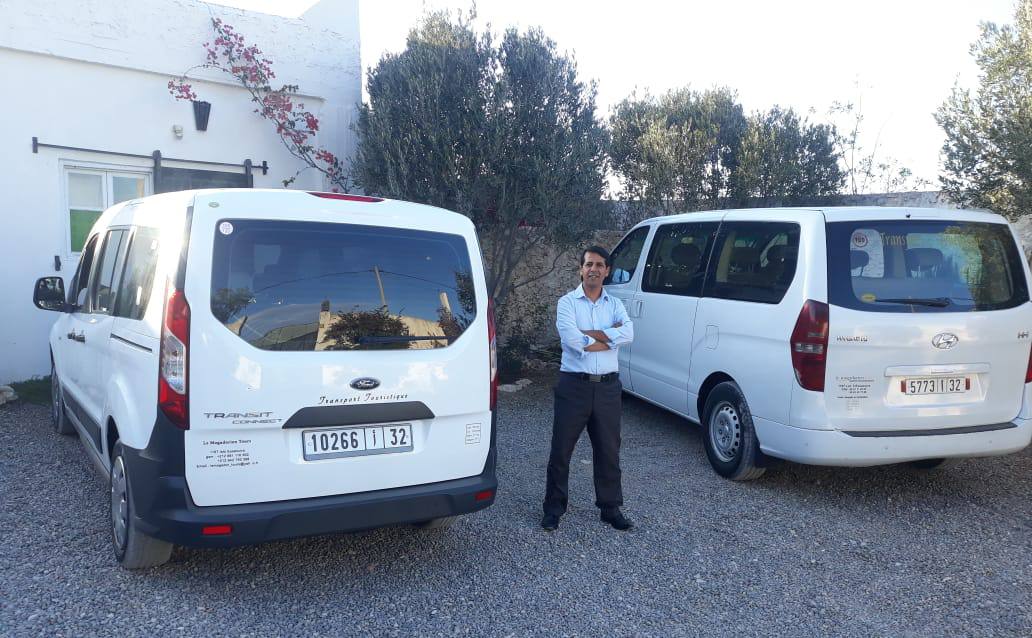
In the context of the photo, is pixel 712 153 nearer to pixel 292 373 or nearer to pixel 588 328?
pixel 588 328

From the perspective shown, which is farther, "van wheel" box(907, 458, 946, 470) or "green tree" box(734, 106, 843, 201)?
"green tree" box(734, 106, 843, 201)

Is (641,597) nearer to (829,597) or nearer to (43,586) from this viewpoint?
(829,597)

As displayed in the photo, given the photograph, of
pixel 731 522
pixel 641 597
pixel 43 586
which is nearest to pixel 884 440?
pixel 731 522

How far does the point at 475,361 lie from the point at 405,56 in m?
Result: 5.71

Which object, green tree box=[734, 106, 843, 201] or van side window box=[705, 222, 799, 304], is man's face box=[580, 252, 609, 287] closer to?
van side window box=[705, 222, 799, 304]

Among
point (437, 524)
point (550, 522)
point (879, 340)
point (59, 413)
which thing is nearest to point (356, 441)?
point (437, 524)

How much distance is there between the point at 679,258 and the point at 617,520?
255 cm

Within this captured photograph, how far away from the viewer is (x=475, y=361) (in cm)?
368

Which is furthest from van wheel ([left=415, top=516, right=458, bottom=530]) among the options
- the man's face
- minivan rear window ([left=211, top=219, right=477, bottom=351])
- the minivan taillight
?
the minivan taillight

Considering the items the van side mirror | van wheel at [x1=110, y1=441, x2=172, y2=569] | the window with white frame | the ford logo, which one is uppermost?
the window with white frame

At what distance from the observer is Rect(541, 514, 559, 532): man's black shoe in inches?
173

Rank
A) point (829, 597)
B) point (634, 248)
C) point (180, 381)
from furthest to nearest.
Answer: point (634, 248), point (829, 597), point (180, 381)

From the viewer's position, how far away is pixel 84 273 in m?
5.15

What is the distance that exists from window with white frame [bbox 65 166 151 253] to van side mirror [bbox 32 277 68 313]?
2.67 metres
